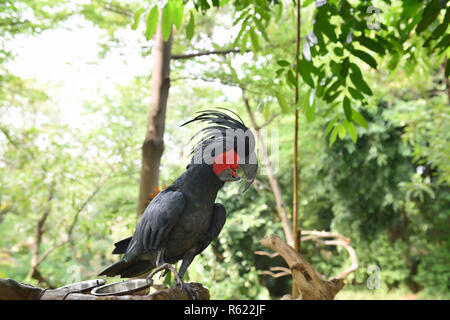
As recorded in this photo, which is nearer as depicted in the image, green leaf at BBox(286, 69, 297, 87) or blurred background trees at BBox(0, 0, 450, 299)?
green leaf at BBox(286, 69, 297, 87)

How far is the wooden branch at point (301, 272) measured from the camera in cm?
105

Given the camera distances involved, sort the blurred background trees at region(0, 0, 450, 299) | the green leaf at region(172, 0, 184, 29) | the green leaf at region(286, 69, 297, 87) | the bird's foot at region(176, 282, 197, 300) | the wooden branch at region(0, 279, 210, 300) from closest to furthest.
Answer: the wooden branch at region(0, 279, 210, 300), the bird's foot at region(176, 282, 197, 300), the green leaf at region(172, 0, 184, 29), the green leaf at region(286, 69, 297, 87), the blurred background trees at region(0, 0, 450, 299)

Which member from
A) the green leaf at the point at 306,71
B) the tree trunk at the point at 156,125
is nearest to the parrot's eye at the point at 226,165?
the green leaf at the point at 306,71

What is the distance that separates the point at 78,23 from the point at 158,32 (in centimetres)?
98

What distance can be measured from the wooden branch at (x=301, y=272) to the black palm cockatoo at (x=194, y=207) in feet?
1.00

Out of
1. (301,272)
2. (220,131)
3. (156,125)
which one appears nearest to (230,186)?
(156,125)

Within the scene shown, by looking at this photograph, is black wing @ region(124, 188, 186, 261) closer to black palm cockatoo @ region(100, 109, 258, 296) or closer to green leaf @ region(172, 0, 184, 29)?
black palm cockatoo @ region(100, 109, 258, 296)

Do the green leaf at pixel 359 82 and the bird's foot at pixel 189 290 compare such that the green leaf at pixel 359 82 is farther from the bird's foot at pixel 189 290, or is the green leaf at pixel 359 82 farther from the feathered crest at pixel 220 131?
the bird's foot at pixel 189 290

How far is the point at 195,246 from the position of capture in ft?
2.64

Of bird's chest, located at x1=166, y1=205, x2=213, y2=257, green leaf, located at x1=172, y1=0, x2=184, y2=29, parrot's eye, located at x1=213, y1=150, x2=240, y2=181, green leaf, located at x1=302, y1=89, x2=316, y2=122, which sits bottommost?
bird's chest, located at x1=166, y1=205, x2=213, y2=257

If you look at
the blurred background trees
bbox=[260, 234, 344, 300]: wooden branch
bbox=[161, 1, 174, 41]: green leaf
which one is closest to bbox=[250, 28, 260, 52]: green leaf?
the blurred background trees

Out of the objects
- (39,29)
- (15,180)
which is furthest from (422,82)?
(15,180)

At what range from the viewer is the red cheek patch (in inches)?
28.4
